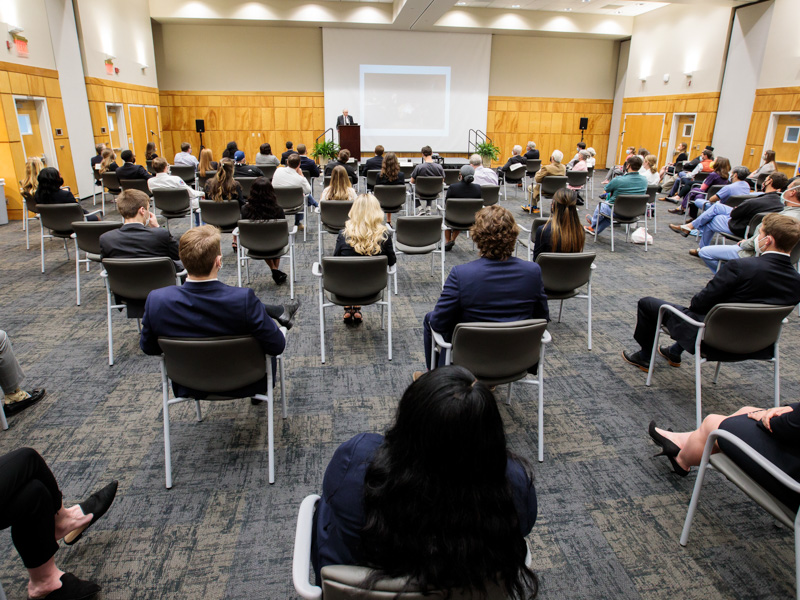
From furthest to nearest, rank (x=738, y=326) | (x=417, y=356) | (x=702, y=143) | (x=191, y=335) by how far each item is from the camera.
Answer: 1. (x=702, y=143)
2. (x=417, y=356)
3. (x=738, y=326)
4. (x=191, y=335)

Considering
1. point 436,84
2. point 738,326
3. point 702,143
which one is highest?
point 436,84

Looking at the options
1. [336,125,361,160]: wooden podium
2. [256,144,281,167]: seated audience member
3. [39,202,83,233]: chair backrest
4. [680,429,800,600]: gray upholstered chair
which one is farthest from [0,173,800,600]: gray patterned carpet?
[336,125,361,160]: wooden podium

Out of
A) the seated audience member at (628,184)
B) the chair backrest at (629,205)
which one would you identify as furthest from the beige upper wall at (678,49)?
the chair backrest at (629,205)

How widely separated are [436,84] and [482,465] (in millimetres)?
16512

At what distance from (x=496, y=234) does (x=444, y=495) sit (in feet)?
5.93

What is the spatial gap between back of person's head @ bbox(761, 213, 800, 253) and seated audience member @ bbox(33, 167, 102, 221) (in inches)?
241

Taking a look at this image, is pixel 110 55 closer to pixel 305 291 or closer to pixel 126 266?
pixel 305 291

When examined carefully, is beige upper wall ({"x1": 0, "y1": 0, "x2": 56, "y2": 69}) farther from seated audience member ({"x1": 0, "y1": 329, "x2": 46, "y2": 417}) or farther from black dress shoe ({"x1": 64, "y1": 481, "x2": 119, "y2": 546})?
black dress shoe ({"x1": 64, "y1": 481, "x2": 119, "y2": 546})

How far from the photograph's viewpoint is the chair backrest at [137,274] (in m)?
3.29

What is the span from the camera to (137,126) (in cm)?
1324

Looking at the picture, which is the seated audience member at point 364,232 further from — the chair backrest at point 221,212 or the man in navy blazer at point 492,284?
the chair backrest at point 221,212

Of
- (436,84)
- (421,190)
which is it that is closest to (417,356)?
(421,190)

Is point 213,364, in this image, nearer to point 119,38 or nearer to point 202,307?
point 202,307

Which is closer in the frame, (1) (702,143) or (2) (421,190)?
(2) (421,190)
